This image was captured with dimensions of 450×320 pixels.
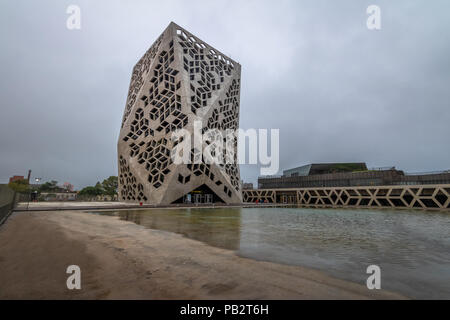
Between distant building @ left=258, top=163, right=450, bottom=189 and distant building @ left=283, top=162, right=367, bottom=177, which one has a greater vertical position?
distant building @ left=283, top=162, right=367, bottom=177

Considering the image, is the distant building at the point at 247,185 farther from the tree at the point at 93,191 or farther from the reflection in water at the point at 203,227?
the tree at the point at 93,191

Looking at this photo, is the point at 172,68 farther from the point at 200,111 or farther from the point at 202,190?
the point at 202,190

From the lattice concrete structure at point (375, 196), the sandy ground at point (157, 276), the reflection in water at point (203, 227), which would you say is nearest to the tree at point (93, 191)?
the lattice concrete structure at point (375, 196)

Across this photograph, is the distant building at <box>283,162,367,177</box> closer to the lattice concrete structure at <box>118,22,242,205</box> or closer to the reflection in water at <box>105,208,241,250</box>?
the lattice concrete structure at <box>118,22,242,205</box>

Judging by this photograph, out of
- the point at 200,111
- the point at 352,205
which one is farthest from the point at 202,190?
the point at 352,205

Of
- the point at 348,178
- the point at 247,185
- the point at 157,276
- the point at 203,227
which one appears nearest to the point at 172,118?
the point at 203,227

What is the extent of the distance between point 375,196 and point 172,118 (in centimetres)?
3801

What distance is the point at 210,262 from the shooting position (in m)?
4.56

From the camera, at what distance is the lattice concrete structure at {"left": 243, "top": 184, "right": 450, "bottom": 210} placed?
32.6m

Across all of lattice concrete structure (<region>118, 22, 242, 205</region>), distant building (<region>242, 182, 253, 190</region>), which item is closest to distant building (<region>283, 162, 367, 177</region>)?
distant building (<region>242, 182, 253, 190</region>)

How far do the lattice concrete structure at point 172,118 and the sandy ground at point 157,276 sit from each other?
25150mm

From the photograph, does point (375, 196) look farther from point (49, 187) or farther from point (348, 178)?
point (49, 187)

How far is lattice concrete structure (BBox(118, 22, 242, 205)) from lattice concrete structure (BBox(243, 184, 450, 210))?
1797cm

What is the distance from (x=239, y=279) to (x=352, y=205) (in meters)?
45.3
